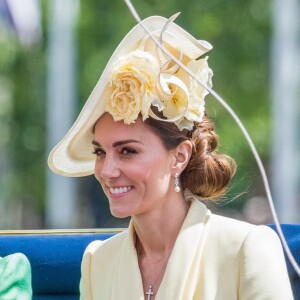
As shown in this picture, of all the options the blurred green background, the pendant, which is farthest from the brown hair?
the blurred green background

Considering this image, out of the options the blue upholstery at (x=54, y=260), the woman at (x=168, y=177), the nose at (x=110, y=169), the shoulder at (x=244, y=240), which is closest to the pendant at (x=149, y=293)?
the woman at (x=168, y=177)

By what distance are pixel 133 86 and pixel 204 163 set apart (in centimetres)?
24

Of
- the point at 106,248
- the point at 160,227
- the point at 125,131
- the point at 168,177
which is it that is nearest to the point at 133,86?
the point at 125,131

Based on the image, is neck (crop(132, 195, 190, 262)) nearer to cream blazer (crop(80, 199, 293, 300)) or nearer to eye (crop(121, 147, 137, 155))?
cream blazer (crop(80, 199, 293, 300))

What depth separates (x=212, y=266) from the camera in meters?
2.24

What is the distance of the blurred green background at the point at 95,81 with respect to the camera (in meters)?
9.19

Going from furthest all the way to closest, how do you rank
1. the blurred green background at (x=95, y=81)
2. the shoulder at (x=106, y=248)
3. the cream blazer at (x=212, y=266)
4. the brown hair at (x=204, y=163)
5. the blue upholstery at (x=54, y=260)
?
the blurred green background at (x=95, y=81) → the blue upholstery at (x=54, y=260) → the shoulder at (x=106, y=248) → the brown hair at (x=204, y=163) → the cream blazer at (x=212, y=266)

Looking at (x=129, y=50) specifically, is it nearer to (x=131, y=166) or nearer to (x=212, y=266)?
(x=131, y=166)

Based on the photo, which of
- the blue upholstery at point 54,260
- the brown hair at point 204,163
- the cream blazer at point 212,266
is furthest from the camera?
the blue upholstery at point 54,260

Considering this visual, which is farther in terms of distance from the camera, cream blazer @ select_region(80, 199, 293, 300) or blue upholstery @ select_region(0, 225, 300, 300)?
blue upholstery @ select_region(0, 225, 300, 300)

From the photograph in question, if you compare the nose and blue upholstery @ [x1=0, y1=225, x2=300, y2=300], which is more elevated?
the nose

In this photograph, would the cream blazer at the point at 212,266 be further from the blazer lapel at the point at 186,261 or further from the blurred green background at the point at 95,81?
the blurred green background at the point at 95,81

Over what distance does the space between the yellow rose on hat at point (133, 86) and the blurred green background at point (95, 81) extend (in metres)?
6.62

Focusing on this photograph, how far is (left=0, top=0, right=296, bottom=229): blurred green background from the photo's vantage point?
9188 millimetres
